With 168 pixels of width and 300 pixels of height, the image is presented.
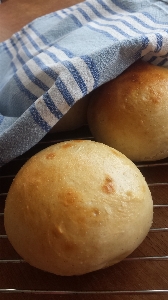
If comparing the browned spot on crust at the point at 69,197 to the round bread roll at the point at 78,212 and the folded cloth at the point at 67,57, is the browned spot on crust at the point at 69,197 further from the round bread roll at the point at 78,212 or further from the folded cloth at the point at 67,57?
the folded cloth at the point at 67,57

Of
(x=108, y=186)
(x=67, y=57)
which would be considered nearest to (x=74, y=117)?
(x=67, y=57)

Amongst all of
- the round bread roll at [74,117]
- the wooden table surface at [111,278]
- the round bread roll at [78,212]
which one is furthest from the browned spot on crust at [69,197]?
the round bread roll at [74,117]

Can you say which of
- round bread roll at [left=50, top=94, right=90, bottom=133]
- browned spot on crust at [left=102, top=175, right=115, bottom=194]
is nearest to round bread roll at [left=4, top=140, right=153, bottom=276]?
browned spot on crust at [left=102, top=175, right=115, bottom=194]

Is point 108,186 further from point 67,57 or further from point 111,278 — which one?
point 67,57

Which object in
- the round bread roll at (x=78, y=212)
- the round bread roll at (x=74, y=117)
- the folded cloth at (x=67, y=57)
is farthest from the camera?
the round bread roll at (x=74, y=117)

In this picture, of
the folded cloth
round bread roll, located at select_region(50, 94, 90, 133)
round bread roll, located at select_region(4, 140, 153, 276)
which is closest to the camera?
round bread roll, located at select_region(4, 140, 153, 276)

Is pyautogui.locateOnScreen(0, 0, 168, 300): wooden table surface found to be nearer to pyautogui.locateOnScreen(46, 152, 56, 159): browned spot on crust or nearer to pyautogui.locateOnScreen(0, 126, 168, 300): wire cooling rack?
pyautogui.locateOnScreen(0, 126, 168, 300): wire cooling rack

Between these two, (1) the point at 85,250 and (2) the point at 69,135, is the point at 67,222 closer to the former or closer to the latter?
(1) the point at 85,250
